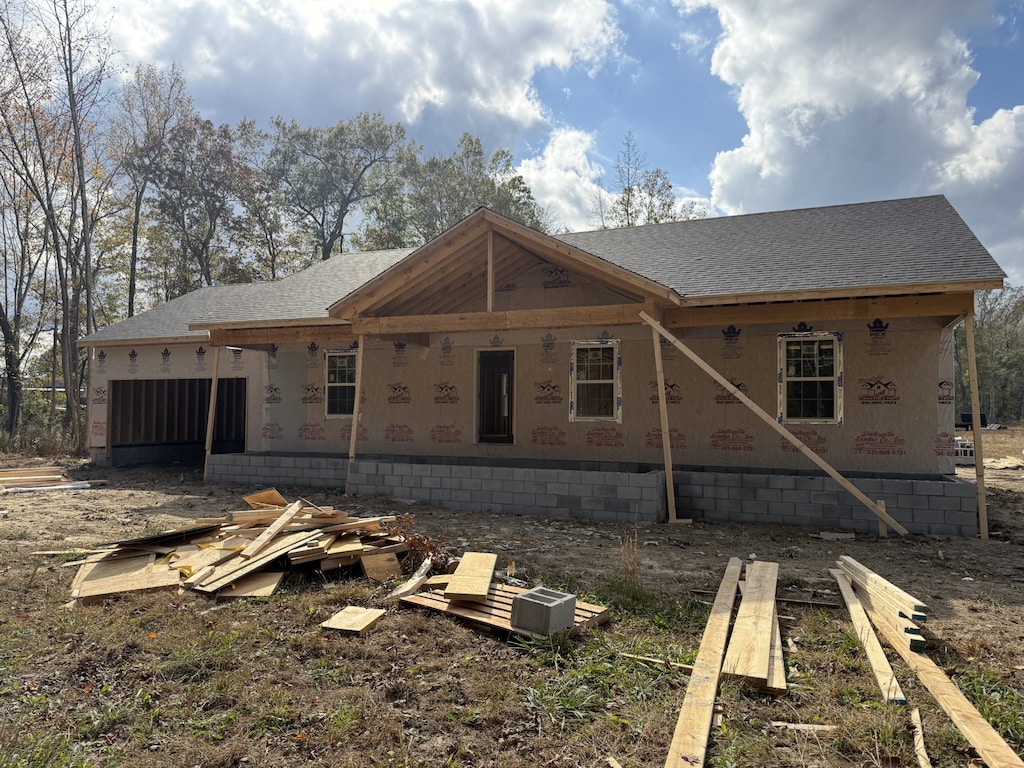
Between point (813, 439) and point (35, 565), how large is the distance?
1004 cm

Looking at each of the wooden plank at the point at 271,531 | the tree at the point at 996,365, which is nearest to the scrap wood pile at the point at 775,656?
the wooden plank at the point at 271,531

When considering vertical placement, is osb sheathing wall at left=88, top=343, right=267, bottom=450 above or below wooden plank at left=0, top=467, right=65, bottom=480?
above

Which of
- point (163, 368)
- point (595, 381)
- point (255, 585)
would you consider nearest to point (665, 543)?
point (595, 381)

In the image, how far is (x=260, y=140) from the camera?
113 feet

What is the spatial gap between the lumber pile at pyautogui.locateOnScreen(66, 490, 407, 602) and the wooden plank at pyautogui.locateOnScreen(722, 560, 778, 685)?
3.17m

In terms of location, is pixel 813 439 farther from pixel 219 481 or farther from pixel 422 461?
pixel 219 481

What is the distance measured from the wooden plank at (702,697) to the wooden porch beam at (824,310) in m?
5.01

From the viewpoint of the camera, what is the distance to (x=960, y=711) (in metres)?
3.43

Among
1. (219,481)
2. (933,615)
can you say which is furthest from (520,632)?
(219,481)

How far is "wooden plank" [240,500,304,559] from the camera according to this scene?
6.18m

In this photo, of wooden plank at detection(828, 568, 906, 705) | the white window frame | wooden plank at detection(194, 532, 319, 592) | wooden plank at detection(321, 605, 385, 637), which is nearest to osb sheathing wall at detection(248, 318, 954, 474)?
the white window frame

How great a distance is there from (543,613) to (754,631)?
1.46m

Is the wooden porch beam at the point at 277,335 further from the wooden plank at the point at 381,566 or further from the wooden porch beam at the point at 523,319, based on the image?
the wooden plank at the point at 381,566

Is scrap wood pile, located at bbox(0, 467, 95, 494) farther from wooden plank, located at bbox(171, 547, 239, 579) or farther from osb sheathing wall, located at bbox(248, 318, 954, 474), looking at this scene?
wooden plank, located at bbox(171, 547, 239, 579)
